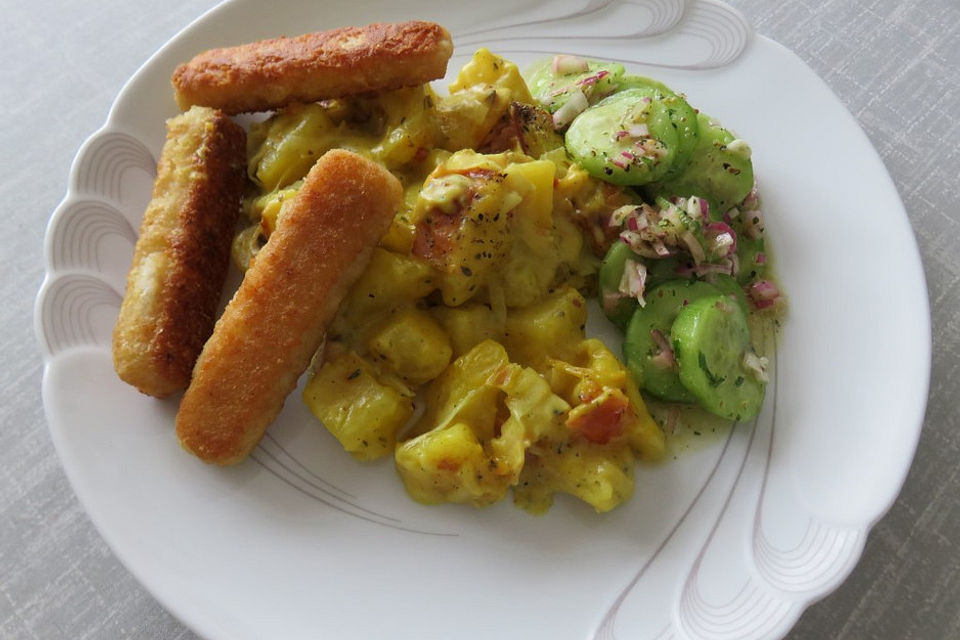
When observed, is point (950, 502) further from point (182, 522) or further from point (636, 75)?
point (182, 522)

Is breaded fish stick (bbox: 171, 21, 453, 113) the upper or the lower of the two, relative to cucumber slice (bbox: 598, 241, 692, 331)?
upper

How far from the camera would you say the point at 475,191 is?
197cm

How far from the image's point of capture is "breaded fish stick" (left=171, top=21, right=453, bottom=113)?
84.7 inches

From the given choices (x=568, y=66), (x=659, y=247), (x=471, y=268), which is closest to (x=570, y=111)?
(x=568, y=66)

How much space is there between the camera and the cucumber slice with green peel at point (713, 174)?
7.39 feet

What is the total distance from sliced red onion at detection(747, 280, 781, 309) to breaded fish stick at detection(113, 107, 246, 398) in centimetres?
153

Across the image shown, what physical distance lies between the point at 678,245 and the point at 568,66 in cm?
79

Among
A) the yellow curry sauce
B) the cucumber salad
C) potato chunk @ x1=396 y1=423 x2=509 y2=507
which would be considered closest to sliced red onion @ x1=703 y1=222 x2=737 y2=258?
the cucumber salad

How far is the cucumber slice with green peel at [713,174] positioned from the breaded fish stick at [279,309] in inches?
34.2

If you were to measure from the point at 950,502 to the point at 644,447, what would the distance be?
88 cm

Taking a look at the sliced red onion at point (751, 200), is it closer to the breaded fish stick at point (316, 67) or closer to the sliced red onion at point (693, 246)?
the sliced red onion at point (693, 246)

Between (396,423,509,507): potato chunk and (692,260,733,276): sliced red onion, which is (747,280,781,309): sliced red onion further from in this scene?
(396,423,509,507): potato chunk

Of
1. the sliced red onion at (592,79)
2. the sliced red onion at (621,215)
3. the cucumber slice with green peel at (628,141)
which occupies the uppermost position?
the sliced red onion at (592,79)

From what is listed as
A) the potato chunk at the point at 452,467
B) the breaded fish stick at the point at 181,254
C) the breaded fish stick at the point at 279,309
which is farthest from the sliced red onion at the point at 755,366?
the breaded fish stick at the point at 181,254
